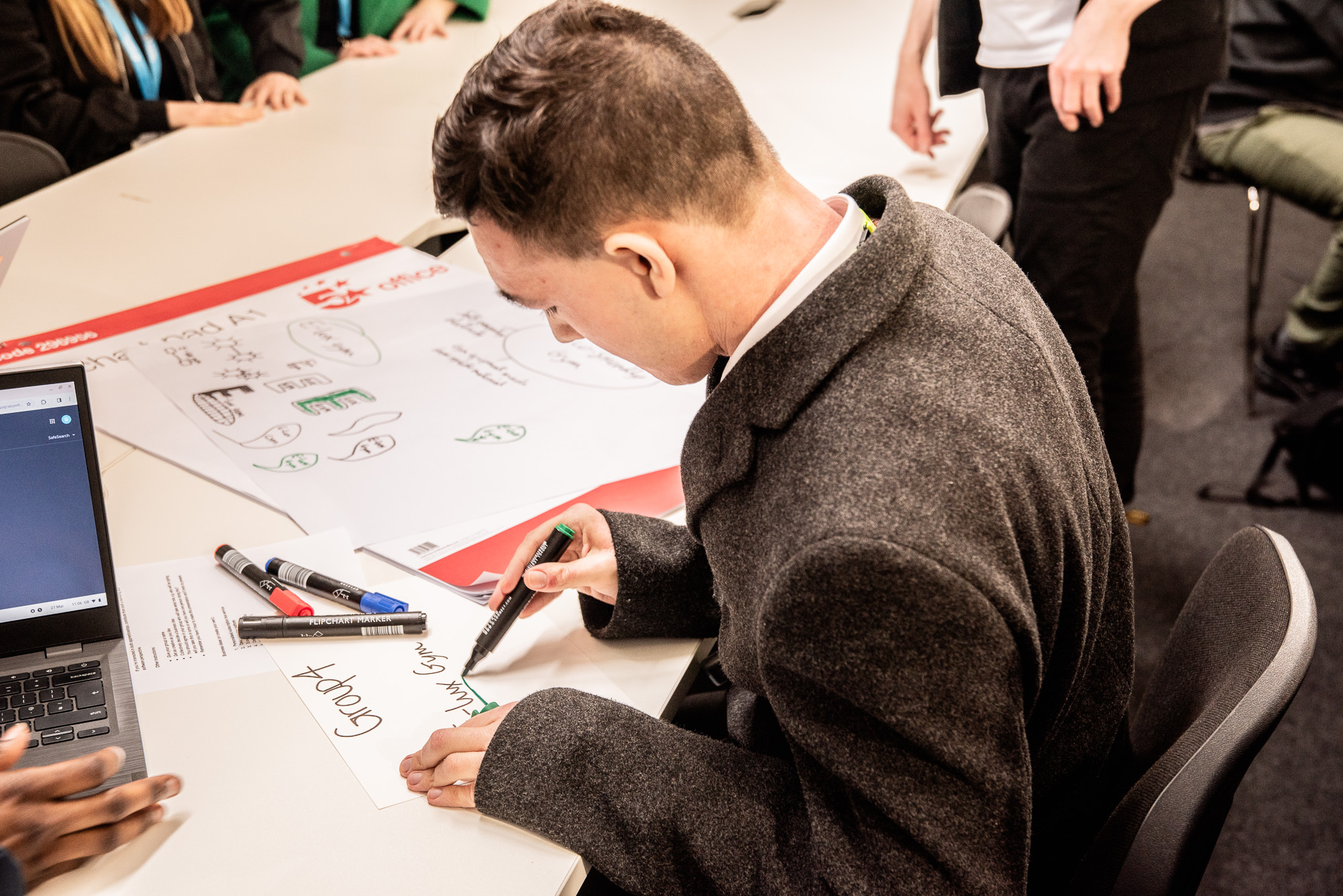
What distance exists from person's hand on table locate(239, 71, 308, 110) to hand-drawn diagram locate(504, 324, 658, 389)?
1.07 meters

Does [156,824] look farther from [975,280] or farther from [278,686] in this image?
[975,280]

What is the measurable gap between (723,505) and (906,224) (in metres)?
0.23

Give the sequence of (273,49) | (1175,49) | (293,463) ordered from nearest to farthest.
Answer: (293,463) < (1175,49) < (273,49)

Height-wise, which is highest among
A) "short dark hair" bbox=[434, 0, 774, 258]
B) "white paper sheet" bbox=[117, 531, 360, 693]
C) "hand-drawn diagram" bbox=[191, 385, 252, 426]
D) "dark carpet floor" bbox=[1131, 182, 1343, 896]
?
"short dark hair" bbox=[434, 0, 774, 258]

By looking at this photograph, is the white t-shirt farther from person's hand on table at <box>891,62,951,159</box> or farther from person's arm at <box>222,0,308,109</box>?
person's arm at <box>222,0,308,109</box>

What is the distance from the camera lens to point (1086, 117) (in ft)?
4.42

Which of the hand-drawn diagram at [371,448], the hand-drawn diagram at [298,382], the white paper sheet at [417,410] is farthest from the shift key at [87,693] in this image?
the hand-drawn diagram at [298,382]

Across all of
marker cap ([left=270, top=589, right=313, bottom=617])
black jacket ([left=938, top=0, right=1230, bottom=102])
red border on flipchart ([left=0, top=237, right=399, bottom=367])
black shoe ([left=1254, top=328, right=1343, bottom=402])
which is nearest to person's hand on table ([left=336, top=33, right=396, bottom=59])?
red border on flipchart ([left=0, top=237, right=399, bottom=367])

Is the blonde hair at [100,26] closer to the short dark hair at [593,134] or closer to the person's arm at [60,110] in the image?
the person's arm at [60,110]

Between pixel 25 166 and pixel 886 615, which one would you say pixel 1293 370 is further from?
A: pixel 25 166

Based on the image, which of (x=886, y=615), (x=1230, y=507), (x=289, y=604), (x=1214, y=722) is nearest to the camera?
(x=886, y=615)

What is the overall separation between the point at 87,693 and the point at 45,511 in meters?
0.15

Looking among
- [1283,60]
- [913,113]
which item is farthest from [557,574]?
[1283,60]

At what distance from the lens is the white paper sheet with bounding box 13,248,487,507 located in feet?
3.51
